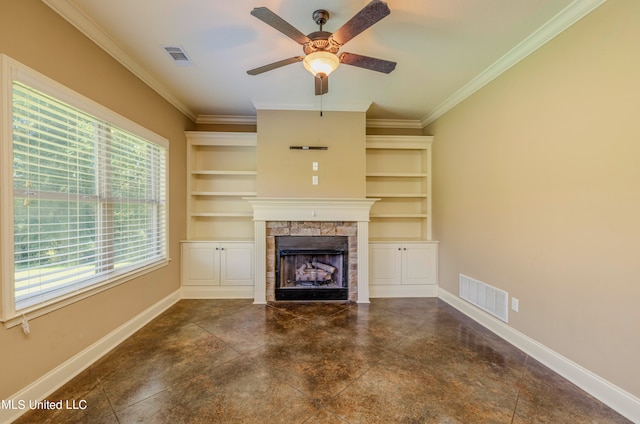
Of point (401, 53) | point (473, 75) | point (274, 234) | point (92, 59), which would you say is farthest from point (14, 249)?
point (473, 75)

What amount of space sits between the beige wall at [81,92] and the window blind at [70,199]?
0.62 feet

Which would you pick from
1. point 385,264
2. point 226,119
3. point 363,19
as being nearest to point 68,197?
point 363,19

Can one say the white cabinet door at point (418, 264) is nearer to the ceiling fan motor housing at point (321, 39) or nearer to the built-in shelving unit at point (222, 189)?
the built-in shelving unit at point (222, 189)

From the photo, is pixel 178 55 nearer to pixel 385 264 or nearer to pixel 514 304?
pixel 385 264

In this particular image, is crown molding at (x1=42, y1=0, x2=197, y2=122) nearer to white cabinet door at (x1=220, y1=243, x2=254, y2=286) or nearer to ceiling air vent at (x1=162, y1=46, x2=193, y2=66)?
ceiling air vent at (x1=162, y1=46, x2=193, y2=66)

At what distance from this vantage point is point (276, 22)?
1.66 metres

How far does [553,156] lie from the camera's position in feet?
7.03

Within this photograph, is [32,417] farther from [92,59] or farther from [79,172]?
[92,59]

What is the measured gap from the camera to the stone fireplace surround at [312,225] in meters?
3.60

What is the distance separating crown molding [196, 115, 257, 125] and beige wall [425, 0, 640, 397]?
10.5 ft

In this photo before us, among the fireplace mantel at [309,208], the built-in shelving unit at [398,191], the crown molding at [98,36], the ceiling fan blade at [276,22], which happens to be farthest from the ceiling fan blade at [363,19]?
the built-in shelving unit at [398,191]

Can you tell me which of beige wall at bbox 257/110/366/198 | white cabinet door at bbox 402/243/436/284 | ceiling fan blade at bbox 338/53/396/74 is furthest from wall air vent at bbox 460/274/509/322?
ceiling fan blade at bbox 338/53/396/74

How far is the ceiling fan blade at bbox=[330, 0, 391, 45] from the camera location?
149 centimetres

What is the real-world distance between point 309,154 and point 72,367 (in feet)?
10.4
